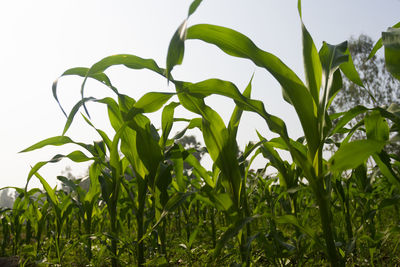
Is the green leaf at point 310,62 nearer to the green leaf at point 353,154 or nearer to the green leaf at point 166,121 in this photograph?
the green leaf at point 353,154

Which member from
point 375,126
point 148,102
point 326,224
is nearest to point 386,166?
point 375,126

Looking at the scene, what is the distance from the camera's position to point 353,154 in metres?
0.79

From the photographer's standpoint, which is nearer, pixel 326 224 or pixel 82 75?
pixel 326 224

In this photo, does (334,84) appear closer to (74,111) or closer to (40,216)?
(74,111)

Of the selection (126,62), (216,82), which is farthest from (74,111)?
(216,82)

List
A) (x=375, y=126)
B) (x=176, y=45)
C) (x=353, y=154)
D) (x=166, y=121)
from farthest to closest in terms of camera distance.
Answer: (x=166, y=121), (x=375, y=126), (x=353, y=154), (x=176, y=45)

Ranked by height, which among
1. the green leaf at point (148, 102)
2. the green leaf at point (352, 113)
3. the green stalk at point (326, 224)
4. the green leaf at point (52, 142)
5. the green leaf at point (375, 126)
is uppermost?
the green leaf at point (148, 102)

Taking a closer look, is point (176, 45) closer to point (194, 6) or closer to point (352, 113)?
point (194, 6)

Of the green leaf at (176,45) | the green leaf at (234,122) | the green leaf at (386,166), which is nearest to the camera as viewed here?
the green leaf at (176,45)

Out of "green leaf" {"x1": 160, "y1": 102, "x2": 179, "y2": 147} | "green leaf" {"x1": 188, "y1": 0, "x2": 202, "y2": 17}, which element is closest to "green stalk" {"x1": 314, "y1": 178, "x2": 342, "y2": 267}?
"green leaf" {"x1": 188, "y1": 0, "x2": 202, "y2": 17}

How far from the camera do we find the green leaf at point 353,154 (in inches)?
30.3

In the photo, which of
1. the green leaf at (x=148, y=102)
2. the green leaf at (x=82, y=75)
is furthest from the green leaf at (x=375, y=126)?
the green leaf at (x=82, y=75)

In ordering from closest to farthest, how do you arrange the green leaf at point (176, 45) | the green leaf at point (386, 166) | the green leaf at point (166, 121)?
1. the green leaf at point (176, 45)
2. the green leaf at point (386, 166)
3. the green leaf at point (166, 121)

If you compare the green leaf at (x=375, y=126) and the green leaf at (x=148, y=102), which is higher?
the green leaf at (x=148, y=102)
